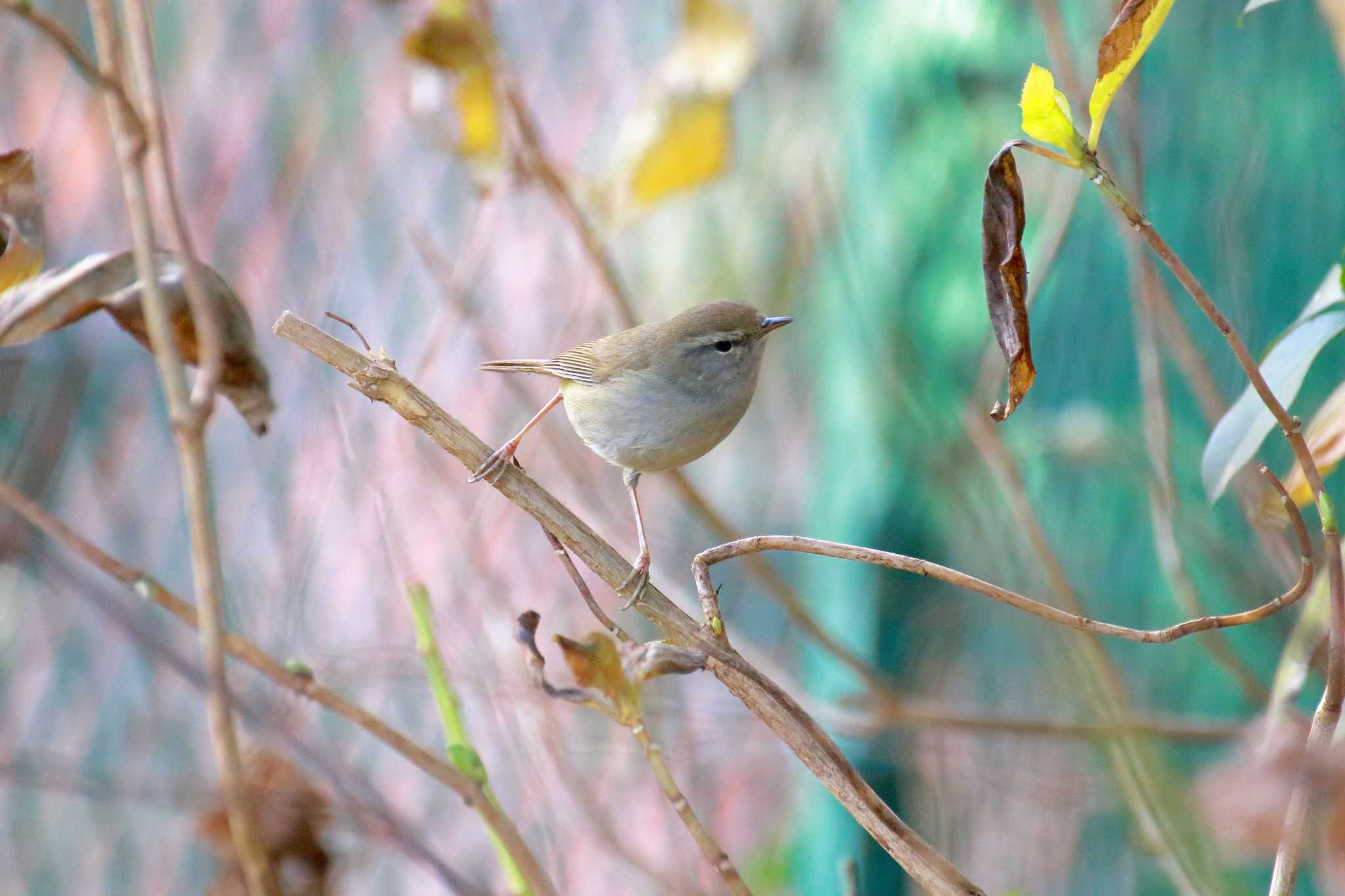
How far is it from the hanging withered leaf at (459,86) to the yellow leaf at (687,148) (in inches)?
9.4

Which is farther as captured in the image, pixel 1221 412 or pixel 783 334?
pixel 783 334

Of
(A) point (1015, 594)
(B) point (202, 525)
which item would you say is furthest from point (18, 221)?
(A) point (1015, 594)

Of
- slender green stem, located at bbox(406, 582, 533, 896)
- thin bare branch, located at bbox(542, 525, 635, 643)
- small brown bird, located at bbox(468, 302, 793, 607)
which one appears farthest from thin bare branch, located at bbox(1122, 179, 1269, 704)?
slender green stem, located at bbox(406, 582, 533, 896)

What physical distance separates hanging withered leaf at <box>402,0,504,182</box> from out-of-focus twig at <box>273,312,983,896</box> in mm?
900

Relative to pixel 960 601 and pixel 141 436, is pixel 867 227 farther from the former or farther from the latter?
pixel 141 436

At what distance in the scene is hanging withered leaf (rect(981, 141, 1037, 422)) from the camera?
0.70 meters

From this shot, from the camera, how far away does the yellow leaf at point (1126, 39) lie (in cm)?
69

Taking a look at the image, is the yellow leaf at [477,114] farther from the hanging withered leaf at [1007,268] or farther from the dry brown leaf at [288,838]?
the hanging withered leaf at [1007,268]

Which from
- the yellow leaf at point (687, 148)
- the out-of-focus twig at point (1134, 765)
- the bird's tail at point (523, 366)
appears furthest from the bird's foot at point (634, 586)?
the yellow leaf at point (687, 148)

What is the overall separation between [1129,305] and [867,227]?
46 cm

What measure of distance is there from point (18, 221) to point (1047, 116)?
2.22ft

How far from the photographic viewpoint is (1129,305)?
200 cm

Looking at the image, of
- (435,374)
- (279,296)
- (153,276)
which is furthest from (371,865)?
(153,276)

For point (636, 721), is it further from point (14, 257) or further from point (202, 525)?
point (14, 257)
